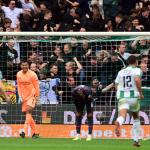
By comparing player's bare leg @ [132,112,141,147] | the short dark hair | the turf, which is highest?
the short dark hair

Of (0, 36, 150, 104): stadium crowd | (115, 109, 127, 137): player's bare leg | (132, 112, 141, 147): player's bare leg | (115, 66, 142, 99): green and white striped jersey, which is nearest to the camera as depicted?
(115, 109, 127, 137): player's bare leg

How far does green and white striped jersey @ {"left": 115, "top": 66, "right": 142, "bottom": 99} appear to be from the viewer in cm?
1477

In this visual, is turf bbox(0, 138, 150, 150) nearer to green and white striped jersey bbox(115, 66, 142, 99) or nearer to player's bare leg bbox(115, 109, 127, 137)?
player's bare leg bbox(115, 109, 127, 137)

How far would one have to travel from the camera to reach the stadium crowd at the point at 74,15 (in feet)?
67.3

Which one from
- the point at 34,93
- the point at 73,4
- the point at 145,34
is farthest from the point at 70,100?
the point at 73,4

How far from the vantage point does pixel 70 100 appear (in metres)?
18.2

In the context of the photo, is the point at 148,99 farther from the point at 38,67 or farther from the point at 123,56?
the point at 38,67

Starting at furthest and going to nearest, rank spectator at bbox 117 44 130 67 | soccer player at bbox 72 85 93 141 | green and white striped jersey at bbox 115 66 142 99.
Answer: spectator at bbox 117 44 130 67 < soccer player at bbox 72 85 93 141 < green and white striped jersey at bbox 115 66 142 99

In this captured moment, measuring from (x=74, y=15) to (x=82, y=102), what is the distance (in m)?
4.67

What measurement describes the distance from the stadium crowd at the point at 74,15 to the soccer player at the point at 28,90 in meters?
2.43

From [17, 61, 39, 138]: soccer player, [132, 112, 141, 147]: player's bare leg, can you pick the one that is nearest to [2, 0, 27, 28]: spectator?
[17, 61, 39, 138]: soccer player

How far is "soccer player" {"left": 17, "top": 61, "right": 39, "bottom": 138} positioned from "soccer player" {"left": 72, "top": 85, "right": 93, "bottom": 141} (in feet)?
3.67

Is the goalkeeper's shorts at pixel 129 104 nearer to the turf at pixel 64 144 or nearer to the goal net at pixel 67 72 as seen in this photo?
the turf at pixel 64 144

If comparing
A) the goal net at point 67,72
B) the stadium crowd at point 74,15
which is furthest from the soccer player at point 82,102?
the stadium crowd at point 74,15
